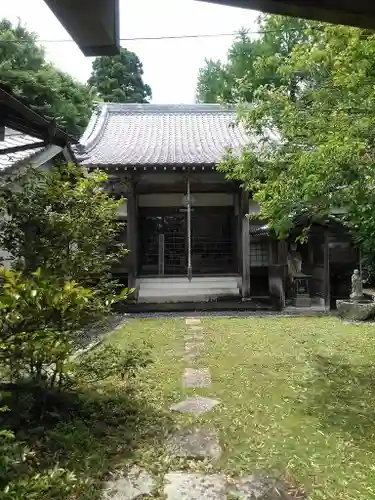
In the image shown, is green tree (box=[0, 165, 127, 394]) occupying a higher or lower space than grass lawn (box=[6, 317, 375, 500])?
higher

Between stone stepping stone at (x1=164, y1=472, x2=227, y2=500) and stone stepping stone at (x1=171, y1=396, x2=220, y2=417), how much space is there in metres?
1.23

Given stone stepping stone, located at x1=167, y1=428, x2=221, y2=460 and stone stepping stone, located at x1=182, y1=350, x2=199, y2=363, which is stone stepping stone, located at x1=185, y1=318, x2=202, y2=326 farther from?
stone stepping stone, located at x1=167, y1=428, x2=221, y2=460

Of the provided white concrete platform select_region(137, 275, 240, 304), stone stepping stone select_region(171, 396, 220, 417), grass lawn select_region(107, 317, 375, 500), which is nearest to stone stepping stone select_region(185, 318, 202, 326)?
grass lawn select_region(107, 317, 375, 500)

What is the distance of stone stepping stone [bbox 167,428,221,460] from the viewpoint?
3.46 meters

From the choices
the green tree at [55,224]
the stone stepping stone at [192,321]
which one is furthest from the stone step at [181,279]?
the green tree at [55,224]

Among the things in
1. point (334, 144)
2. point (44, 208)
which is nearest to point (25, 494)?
point (44, 208)

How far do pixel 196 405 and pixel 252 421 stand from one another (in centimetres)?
67

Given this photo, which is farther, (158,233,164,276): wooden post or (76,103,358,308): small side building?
(158,233,164,276): wooden post

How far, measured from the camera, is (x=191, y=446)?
361cm

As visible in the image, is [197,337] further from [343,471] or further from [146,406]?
[343,471]

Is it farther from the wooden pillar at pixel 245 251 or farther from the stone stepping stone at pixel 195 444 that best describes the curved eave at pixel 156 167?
the stone stepping stone at pixel 195 444

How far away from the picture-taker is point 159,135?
15.8 metres

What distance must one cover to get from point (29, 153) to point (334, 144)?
230 inches

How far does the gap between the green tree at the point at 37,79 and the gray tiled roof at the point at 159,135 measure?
3.14 meters
